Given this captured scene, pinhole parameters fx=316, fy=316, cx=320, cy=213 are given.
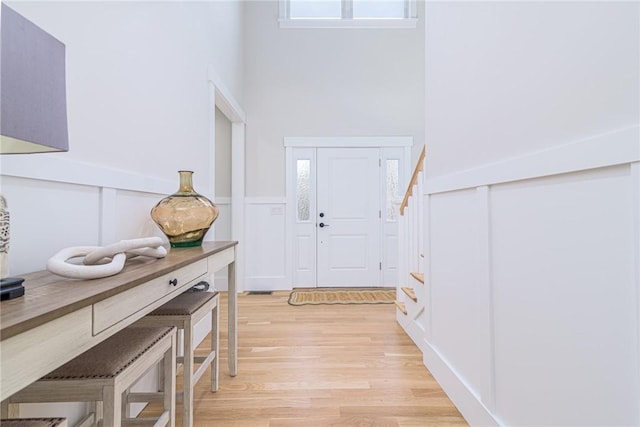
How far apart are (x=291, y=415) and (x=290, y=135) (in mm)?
3346

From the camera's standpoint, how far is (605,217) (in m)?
0.83

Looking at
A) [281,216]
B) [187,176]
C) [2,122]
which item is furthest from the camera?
[281,216]

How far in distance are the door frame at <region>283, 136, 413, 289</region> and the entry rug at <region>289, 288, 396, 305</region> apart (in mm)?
381

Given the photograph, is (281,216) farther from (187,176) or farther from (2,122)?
(2,122)

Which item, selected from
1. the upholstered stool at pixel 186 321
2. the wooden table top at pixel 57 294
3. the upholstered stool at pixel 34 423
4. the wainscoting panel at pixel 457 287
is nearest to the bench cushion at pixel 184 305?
the upholstered stool at pixel 186 321

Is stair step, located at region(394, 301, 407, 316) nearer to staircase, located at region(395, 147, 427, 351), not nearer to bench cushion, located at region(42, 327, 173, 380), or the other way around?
staircase, located at region(395, 147, 427, 351)

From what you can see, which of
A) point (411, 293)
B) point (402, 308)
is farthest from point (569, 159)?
point (402, 308)

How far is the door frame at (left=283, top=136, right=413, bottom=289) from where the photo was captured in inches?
164

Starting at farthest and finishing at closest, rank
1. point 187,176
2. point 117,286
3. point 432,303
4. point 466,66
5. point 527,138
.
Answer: point 432,303 → point 187,176 → point 466,66 → point 527,138 → point 117,286

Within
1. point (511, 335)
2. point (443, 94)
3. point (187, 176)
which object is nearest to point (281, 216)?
point (187, 176)

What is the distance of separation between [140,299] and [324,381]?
1.36 m

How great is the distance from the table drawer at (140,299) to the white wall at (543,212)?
4.05 feet

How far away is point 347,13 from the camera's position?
4.32 meters

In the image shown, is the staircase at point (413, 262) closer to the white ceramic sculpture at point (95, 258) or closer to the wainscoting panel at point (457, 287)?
the wainscoting panel at point (457, 287)
